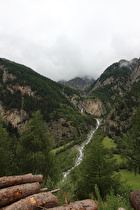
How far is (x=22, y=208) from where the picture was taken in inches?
198

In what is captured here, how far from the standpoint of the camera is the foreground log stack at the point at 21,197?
530 cm

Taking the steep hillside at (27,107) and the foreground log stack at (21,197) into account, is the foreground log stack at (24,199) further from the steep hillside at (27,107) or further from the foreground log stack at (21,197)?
the steep hillside at (27,107)

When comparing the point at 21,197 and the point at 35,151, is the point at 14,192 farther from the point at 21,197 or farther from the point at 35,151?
the point at 35,151

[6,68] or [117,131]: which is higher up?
[6,68]

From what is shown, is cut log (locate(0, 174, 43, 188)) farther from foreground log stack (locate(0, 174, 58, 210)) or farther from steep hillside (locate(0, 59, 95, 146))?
steep hillside (locate(0, 59, 95, 146))

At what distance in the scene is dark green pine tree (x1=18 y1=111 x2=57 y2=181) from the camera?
58.1ft

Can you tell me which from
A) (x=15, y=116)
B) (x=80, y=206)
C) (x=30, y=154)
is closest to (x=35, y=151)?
(x=30, y=154)

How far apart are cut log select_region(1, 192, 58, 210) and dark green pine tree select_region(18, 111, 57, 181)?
1204 centimetres

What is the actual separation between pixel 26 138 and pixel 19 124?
354 feet

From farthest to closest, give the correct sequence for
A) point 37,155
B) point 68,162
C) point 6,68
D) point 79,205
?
point 6,68
point 68,162
point 37,155
point 79,205

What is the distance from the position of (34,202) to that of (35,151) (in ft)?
48.1

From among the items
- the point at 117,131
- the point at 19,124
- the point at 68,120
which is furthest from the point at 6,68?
the point at 117,131

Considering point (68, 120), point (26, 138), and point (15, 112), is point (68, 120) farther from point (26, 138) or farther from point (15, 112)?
point (26, 138)

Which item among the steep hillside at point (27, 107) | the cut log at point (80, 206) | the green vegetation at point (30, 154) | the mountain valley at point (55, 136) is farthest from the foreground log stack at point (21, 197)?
the steep hillside at point (27, 107)
